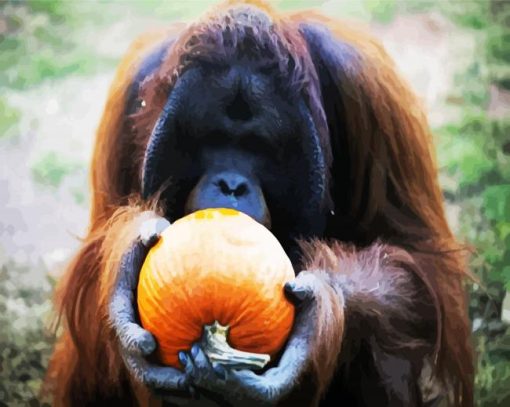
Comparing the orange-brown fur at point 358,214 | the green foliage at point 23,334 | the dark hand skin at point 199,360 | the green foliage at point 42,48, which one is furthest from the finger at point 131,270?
the green foliage at point 42,48

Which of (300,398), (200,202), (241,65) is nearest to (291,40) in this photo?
(241,65)

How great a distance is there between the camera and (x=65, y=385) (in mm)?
1630

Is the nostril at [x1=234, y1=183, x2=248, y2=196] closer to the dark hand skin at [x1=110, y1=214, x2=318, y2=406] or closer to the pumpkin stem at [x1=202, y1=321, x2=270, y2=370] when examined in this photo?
the dark hand skin at [x1=110, y1=214, x2=318, y2=406]

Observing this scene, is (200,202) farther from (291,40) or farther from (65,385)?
(65,385)

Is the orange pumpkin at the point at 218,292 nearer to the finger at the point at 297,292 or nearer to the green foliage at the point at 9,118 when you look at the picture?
the finger at the point at 297,292

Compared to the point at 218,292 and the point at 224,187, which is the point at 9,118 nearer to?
the point at 224,187

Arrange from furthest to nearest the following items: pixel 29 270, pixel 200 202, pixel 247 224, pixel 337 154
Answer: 1. pixel 29 270
2. pixel 337 154
3. pixel 200 202
4. pixel 247 224

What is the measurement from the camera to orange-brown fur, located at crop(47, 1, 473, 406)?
1484 millimetres

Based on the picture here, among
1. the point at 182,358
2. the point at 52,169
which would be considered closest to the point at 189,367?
the point at 182,358

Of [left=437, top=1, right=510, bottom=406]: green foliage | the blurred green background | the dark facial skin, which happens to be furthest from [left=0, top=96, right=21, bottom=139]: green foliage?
[left=437, top=1, right=510, bottom=406]: green foliage

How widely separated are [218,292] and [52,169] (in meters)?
0.57

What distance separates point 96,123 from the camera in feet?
5.42

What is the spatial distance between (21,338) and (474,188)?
2.93 feet

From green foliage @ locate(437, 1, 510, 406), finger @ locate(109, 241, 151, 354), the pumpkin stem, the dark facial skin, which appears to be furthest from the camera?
green foliage @ locate(437, 1, 510, 406)
